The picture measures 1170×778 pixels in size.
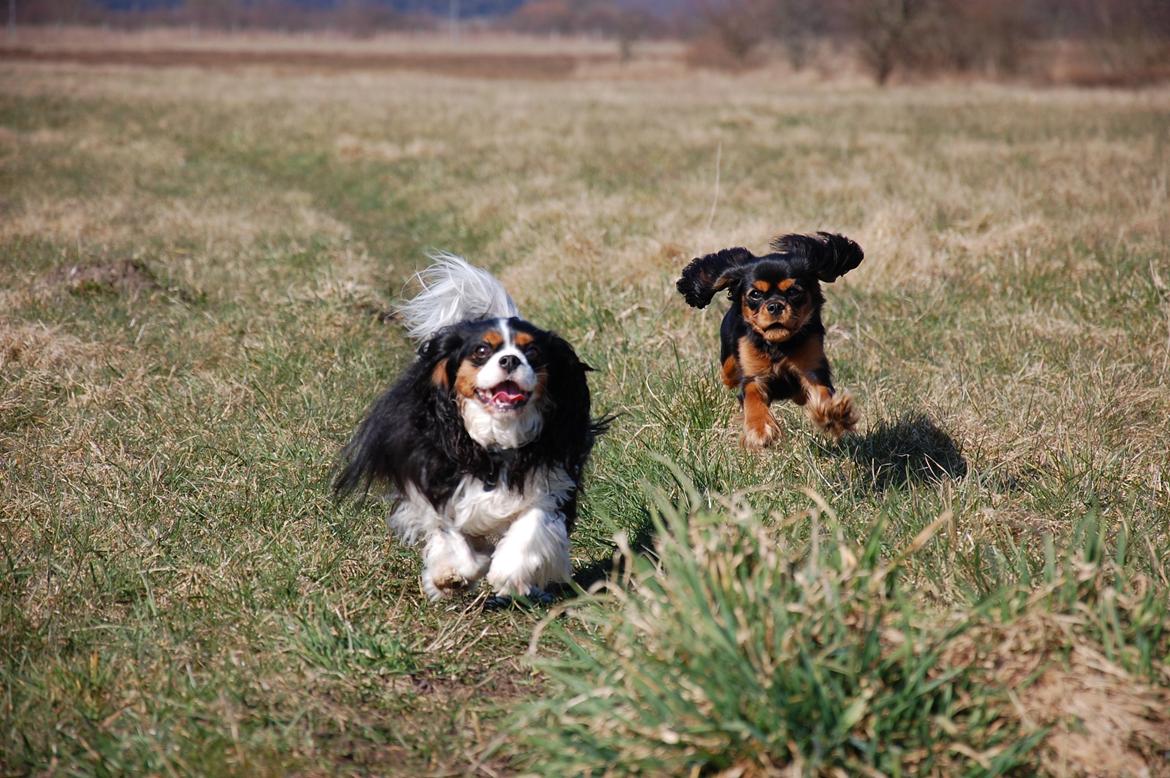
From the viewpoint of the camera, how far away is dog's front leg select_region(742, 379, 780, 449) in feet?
14.7

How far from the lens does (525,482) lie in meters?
3.79

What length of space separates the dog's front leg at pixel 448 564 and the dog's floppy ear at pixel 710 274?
1704 mm

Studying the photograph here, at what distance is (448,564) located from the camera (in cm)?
378

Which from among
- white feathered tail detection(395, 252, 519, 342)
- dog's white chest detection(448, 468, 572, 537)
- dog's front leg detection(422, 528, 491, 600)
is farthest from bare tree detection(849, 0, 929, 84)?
dog's front leg detection(422, 528, 491, 600)

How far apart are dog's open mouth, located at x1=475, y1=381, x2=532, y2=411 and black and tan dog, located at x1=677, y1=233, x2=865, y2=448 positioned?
1.24m

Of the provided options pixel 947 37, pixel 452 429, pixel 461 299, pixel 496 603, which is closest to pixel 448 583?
pixel 496 603

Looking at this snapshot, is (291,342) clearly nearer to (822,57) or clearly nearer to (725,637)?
(725,637)

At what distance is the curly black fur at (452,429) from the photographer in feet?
12.3

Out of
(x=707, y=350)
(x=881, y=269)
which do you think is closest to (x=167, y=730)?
(x=707, y=350)

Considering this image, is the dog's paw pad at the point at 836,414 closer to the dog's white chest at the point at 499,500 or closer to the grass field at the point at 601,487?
the grass field at the point at 601,487

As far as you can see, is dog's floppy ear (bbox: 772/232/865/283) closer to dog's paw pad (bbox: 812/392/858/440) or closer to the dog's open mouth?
dog's paw pad (bbox: 812/392/858/440)

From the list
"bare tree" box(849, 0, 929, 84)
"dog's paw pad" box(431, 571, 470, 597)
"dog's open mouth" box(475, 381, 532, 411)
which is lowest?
"dog's paw pad" box(431, 571, 470, 597)

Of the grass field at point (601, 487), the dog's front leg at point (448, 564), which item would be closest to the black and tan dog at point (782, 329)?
the grass field at point (601, 487)

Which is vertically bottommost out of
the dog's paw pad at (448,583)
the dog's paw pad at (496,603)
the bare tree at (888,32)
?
the dog's paw pad at (496,603)
